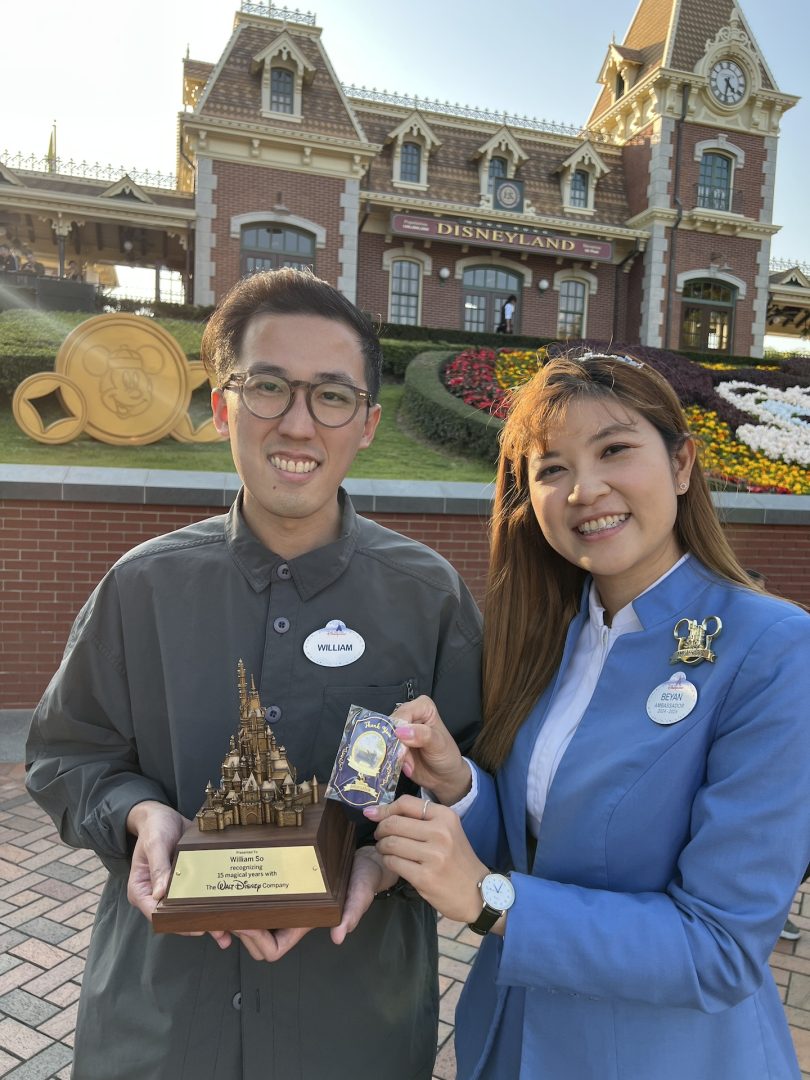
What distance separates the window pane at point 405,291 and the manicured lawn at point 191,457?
43.4ft

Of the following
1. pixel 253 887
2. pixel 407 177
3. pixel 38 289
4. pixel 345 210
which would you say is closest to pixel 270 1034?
pixel 253 887

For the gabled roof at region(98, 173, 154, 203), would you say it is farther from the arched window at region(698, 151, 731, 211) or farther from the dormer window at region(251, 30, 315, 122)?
the arched window at region(698, 151, 731, 211)

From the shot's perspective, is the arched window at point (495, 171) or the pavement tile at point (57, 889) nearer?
the pavement tile at point (57, 889)

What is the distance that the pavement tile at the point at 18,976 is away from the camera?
11.4 feet

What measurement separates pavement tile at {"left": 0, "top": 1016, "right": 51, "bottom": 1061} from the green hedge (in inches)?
283

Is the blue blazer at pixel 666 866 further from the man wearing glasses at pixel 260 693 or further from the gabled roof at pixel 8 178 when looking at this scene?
the gabled roof at pixel 8 178

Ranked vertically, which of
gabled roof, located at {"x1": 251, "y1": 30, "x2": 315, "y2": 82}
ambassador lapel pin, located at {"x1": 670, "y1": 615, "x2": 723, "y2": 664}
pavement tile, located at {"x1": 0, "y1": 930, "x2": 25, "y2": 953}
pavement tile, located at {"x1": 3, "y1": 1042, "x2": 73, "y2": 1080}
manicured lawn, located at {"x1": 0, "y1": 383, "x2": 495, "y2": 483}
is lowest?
pavement tile, located at {"x1": 0, "y1": 930, "x2": 25, "y2": 953}

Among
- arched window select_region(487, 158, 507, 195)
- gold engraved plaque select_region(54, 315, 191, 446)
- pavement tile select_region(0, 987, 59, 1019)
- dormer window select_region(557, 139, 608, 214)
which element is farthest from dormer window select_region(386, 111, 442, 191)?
pavement tile select_region(0, 987, 59, 1019)

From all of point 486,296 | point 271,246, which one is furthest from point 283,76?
point 486,296

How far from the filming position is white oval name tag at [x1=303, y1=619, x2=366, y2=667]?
183cm

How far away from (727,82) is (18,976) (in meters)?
29.2

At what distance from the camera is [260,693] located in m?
1.81

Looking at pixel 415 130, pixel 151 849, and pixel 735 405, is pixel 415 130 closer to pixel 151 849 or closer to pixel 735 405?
pixel 735 405

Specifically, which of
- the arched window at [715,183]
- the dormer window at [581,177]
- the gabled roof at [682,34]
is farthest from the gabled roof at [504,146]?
the arched window at [715,183]
